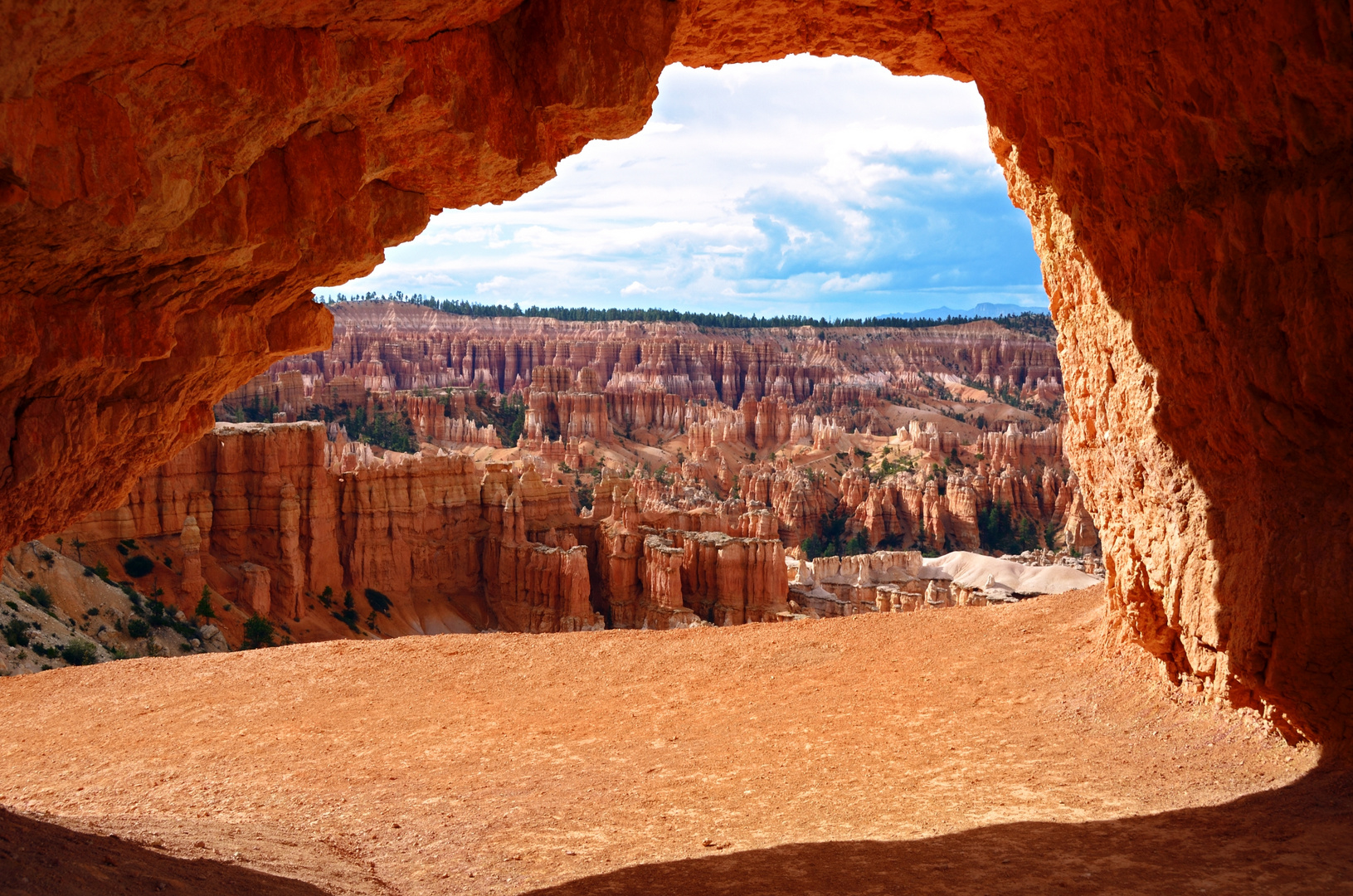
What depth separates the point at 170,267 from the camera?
222 inches

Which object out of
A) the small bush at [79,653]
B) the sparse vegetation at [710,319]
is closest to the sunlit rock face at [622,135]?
the small bush at [79,653]

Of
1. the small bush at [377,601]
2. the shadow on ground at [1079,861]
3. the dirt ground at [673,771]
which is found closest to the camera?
the shadow on ground at [1079,861]

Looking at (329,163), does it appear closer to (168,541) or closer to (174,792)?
(174,792)

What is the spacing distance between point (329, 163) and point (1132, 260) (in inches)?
238

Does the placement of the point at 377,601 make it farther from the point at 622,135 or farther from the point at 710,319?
the point at 710,319

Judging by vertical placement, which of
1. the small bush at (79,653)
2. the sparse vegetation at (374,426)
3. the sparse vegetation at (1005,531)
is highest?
the sparse vegetation at (374,426)

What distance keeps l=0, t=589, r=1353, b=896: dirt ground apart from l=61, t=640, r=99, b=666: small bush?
283 inches

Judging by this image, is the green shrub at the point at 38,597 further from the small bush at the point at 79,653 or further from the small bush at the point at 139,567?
the small bush at the point at 139,567

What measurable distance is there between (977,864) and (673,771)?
2.99m

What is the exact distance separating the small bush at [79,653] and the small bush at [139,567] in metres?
6.07

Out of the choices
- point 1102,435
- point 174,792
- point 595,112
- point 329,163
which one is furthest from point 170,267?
point 1102,435

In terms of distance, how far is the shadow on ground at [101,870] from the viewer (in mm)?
4613

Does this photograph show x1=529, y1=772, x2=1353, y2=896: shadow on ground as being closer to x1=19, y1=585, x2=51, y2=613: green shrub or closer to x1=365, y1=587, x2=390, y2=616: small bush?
x1=19, y1=585, x2=51, y2=613: green shrub

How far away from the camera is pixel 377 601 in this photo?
102ft
